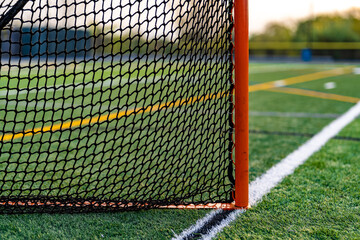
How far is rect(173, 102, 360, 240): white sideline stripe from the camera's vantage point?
5.76 ft

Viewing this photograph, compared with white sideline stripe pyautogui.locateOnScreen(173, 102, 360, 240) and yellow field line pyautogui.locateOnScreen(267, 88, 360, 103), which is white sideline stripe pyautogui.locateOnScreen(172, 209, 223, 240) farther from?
yellow field line pyautogui.locateOnScreen(267, 88, 360, 103)

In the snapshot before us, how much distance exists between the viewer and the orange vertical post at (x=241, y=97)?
1.80 m

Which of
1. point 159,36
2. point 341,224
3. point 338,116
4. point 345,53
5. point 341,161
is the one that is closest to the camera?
point 341,224

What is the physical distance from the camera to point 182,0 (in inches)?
77.9

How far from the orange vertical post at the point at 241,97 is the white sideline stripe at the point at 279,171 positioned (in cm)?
12

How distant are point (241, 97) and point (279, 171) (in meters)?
0.89

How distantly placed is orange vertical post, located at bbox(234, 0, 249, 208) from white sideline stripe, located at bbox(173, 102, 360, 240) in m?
0.12

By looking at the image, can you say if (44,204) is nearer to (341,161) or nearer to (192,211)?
(192,211)

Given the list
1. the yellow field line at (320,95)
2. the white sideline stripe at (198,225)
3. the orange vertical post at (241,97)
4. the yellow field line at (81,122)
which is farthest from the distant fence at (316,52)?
the white sideline stripe at (198,225)

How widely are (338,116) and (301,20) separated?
36.5m

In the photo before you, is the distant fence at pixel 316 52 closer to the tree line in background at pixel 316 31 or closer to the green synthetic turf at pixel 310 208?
the tree line in background at pixel 316 31

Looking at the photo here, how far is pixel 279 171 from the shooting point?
254cm

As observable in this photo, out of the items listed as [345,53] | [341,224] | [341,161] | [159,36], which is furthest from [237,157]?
[345,53]

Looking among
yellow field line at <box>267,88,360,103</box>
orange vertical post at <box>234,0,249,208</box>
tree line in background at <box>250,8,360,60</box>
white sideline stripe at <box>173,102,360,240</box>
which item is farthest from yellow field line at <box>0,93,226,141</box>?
tree line in background at <box>250,8,360,60</box>
